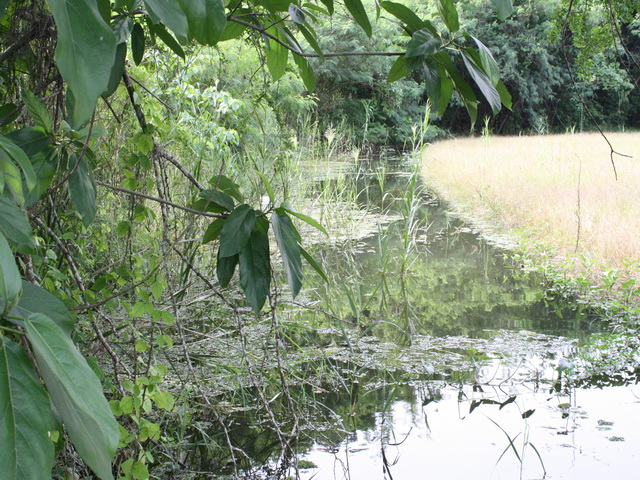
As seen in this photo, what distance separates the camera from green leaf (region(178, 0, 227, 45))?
48 cm

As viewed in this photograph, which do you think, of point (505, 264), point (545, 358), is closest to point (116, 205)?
point (545, 358)

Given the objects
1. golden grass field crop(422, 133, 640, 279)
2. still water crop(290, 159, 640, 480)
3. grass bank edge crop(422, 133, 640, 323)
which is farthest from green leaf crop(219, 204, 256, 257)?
golden grass field crop(422, 133, 640, 279)

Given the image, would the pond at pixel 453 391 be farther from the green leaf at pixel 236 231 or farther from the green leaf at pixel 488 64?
the green leaf at pixel 488 64

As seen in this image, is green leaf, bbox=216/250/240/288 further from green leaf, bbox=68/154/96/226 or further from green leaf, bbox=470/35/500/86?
green leaf, bbox=470/35/500/86

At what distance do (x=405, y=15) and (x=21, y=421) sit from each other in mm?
682

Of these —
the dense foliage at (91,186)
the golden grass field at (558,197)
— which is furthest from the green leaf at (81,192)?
the golden grass field at (558,197)

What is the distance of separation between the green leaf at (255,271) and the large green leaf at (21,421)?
1.73 ft

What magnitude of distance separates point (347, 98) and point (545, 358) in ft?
42.4

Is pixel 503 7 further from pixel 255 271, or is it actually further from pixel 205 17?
pixel 255 271

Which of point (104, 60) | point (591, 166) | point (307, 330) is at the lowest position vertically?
point (307, 330)

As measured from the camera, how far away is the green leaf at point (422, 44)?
79cm

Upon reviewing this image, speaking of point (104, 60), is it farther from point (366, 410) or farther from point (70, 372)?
point (366, 410)

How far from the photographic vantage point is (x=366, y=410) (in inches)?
101

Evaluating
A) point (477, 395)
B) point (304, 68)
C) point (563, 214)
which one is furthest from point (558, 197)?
point (304, 68)
